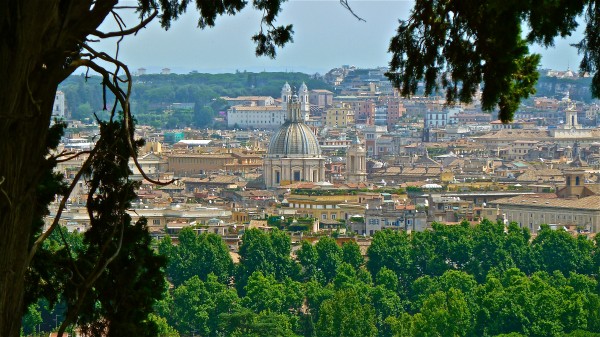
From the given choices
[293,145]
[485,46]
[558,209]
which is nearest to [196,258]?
[558,209]

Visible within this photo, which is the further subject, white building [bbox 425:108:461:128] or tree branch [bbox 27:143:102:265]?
white building [bbox 425:108:461:128]

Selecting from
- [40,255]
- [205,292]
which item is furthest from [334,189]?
[40,255]

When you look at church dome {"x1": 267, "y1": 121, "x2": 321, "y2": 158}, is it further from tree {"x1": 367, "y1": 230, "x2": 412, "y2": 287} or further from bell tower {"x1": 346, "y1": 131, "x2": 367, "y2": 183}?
tree {"x1": 367, "y1": 230, "x2": 412, "y2": 287}

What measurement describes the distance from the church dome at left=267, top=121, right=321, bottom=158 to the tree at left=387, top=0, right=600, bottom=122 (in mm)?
87009

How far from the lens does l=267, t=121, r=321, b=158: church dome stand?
324 feet

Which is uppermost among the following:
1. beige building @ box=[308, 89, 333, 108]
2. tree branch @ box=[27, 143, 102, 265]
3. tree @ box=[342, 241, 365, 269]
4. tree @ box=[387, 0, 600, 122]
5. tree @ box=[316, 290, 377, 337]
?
tree @ box=[387, 0, 600, 122]

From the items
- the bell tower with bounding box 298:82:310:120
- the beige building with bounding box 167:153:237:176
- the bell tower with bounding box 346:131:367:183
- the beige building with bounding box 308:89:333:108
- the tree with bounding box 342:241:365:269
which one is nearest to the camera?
the tree with bounding box 342:241:365:269

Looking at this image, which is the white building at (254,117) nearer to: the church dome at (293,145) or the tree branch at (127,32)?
the church dome at (293,145)

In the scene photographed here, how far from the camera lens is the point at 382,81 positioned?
640 feet

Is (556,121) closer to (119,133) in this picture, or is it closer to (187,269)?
(187,269)

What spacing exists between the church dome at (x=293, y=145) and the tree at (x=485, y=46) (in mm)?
87009

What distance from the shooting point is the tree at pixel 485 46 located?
9.52 m

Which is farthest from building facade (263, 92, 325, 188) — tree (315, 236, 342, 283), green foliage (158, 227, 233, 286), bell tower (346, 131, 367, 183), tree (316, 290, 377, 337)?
tree (316, 290, 377, 337)

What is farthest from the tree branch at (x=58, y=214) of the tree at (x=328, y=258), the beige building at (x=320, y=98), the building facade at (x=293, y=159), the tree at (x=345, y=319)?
the beige building at (x=320, y=98)
